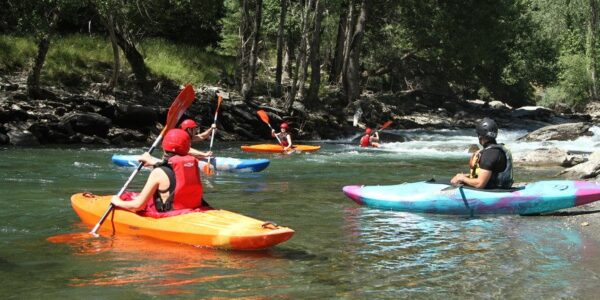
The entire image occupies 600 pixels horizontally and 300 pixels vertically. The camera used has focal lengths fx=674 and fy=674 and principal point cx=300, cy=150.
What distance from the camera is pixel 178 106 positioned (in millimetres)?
6980

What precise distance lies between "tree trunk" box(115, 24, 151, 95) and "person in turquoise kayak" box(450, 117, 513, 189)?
14918mm

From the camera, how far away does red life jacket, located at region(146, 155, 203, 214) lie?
5.30 metres

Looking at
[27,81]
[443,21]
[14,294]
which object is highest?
[443,21]

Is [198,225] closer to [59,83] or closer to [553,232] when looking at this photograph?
[553,232]

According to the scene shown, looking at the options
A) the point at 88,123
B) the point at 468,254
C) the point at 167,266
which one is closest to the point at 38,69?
the point at 88,123

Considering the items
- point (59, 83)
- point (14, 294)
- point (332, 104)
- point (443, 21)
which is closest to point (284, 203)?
point (14, 294)

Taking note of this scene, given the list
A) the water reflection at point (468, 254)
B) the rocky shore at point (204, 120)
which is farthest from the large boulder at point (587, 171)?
the water reflection at point (468, 254)

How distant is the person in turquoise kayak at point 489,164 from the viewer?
674cm

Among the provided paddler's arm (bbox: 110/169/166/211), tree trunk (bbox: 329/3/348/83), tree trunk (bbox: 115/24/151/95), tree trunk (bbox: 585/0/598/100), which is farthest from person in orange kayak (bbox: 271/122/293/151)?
tree trunk (bbox: 585/0/598/100)

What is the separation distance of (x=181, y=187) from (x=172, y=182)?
0.12 metres

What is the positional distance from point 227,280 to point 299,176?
6.52 m

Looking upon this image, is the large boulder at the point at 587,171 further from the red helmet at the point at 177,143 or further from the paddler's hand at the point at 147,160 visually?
the paddler's hand at the point at 147,160

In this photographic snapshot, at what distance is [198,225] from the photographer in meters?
5.29

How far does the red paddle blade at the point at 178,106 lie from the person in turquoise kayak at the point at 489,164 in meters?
2.96
